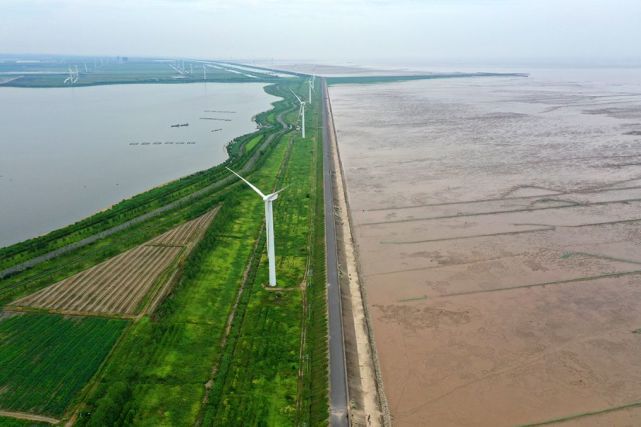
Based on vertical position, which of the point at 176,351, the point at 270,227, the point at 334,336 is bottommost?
the point at 176,351

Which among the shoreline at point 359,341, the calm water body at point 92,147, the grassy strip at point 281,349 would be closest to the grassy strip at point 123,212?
the calm water body at point 92,147

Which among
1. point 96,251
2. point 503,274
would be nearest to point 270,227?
point 96,251

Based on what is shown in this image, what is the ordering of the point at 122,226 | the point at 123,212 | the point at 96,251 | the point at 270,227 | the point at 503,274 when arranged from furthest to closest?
the point at 123,212, the point at 122,226, the point at 96,251, the point at 503,274, the point at 270,227

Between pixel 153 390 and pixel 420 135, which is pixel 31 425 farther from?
pixel 420 135

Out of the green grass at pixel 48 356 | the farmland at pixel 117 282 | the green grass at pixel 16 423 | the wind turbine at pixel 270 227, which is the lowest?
the green grass at pixel 16 423

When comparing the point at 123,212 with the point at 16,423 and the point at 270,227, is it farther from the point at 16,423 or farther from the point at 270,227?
the point at 16,423

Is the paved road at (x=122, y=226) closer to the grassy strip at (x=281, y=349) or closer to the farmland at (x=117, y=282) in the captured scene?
the farmland at (x=117, y=282)

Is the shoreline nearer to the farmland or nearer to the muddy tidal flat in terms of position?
the muddy tidal flat
